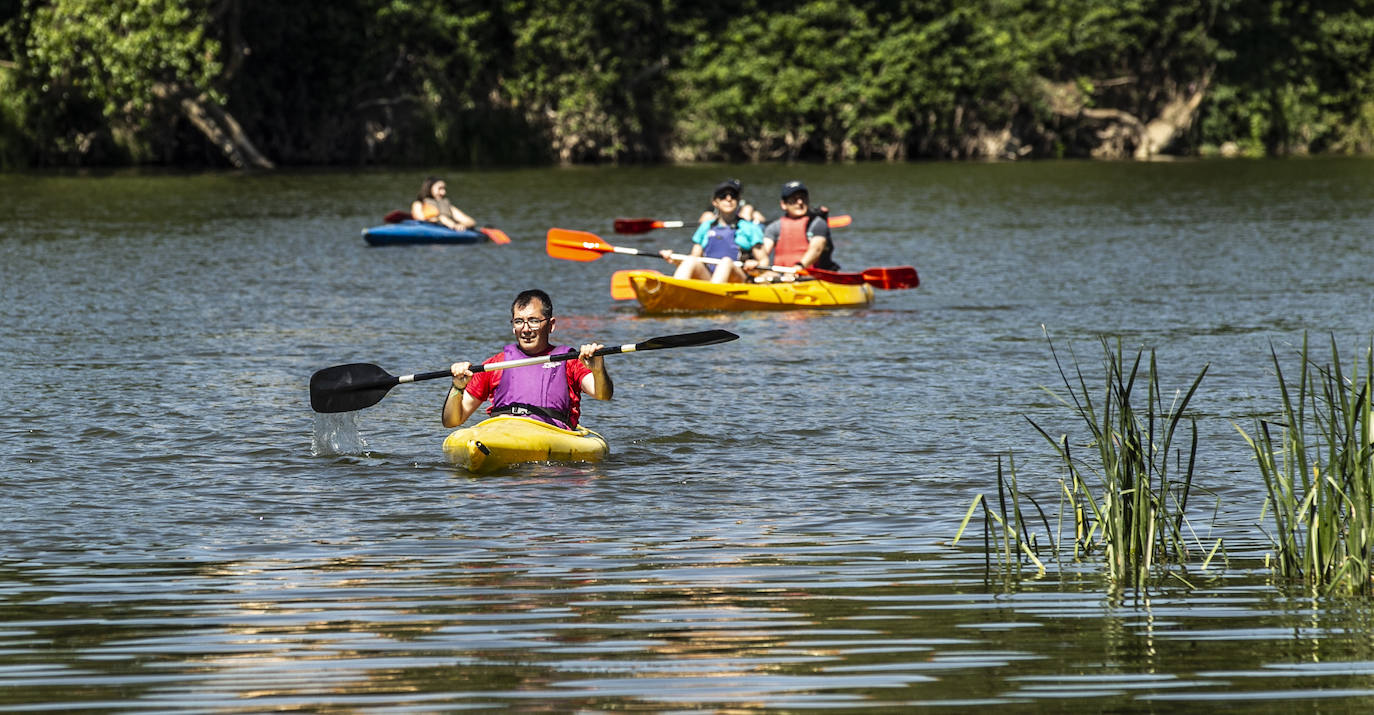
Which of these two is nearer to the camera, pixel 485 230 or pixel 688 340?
pixel 688 340

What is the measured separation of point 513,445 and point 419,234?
53.5ft

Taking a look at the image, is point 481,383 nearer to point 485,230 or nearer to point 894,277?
point 894,277

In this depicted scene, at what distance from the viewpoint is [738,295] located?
17.2m

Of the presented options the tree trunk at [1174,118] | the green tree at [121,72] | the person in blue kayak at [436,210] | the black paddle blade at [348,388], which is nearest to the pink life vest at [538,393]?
the black paddle blade at [348,388]

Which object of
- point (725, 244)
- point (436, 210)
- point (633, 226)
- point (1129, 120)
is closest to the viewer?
point (725, 244)

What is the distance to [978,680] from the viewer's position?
4980 mm

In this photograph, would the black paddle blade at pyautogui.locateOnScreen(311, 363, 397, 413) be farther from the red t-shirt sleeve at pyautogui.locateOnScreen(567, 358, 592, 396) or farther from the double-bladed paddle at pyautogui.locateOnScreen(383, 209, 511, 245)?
the double-bladed paddle at pyautogui.locateOnScreen(383, 209, 511, 245)

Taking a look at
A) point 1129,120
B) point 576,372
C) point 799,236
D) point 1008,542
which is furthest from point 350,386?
point 1129,120

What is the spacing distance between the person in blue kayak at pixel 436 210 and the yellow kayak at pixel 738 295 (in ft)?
28.1

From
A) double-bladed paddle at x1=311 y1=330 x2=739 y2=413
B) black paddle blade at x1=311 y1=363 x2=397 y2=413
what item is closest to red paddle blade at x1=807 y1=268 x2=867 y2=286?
double-bladed paddle at x1=311 y1=330 x2=739 y2=413

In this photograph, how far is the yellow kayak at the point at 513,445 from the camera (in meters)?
9.18

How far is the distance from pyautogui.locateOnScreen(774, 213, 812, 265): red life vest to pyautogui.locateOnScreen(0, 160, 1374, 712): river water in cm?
104

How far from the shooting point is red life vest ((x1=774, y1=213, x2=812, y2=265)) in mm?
18031

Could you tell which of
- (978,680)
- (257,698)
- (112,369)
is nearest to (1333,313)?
(112,369)
